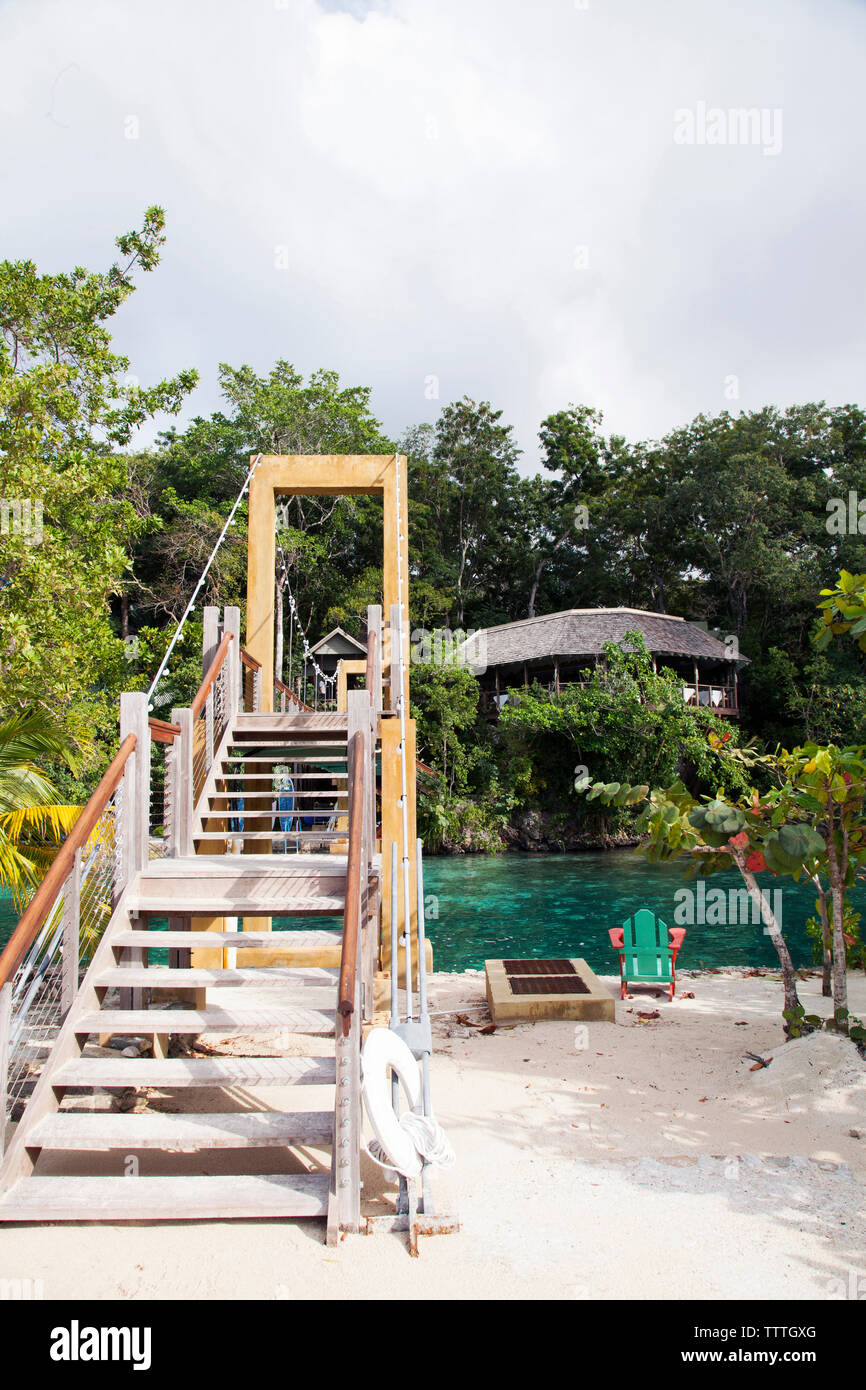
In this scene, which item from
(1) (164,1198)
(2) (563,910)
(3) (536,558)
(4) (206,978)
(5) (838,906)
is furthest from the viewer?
(3) (536,558)

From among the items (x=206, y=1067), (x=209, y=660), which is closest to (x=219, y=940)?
(x=206, y=1067)

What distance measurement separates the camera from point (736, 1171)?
3820 millimetres

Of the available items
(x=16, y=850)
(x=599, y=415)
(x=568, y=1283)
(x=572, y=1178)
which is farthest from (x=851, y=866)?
(x=599, y=415)

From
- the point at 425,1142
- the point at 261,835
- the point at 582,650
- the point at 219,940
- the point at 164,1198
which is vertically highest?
the point at 582,650

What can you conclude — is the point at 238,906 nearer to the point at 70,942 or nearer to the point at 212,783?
the point at 70,942

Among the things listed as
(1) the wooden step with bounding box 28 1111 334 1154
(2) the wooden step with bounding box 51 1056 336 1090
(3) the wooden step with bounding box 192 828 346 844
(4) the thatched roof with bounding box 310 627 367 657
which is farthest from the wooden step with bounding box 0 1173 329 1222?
(4) the thatched roof with bounding box 310 627 367 657

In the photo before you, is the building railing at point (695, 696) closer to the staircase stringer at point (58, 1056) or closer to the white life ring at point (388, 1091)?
the staircase stringer at point (58, 1056)

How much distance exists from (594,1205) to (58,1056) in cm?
234

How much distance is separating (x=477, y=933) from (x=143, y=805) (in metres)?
10.1

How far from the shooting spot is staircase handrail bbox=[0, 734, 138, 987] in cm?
324

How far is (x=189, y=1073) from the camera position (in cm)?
358

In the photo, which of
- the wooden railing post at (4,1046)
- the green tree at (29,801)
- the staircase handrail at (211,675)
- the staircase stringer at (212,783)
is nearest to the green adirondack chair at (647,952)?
the staircase stringer at (212,783)

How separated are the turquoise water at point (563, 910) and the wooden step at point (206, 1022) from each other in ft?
25.5

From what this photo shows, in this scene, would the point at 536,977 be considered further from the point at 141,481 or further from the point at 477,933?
the point at 141,481
